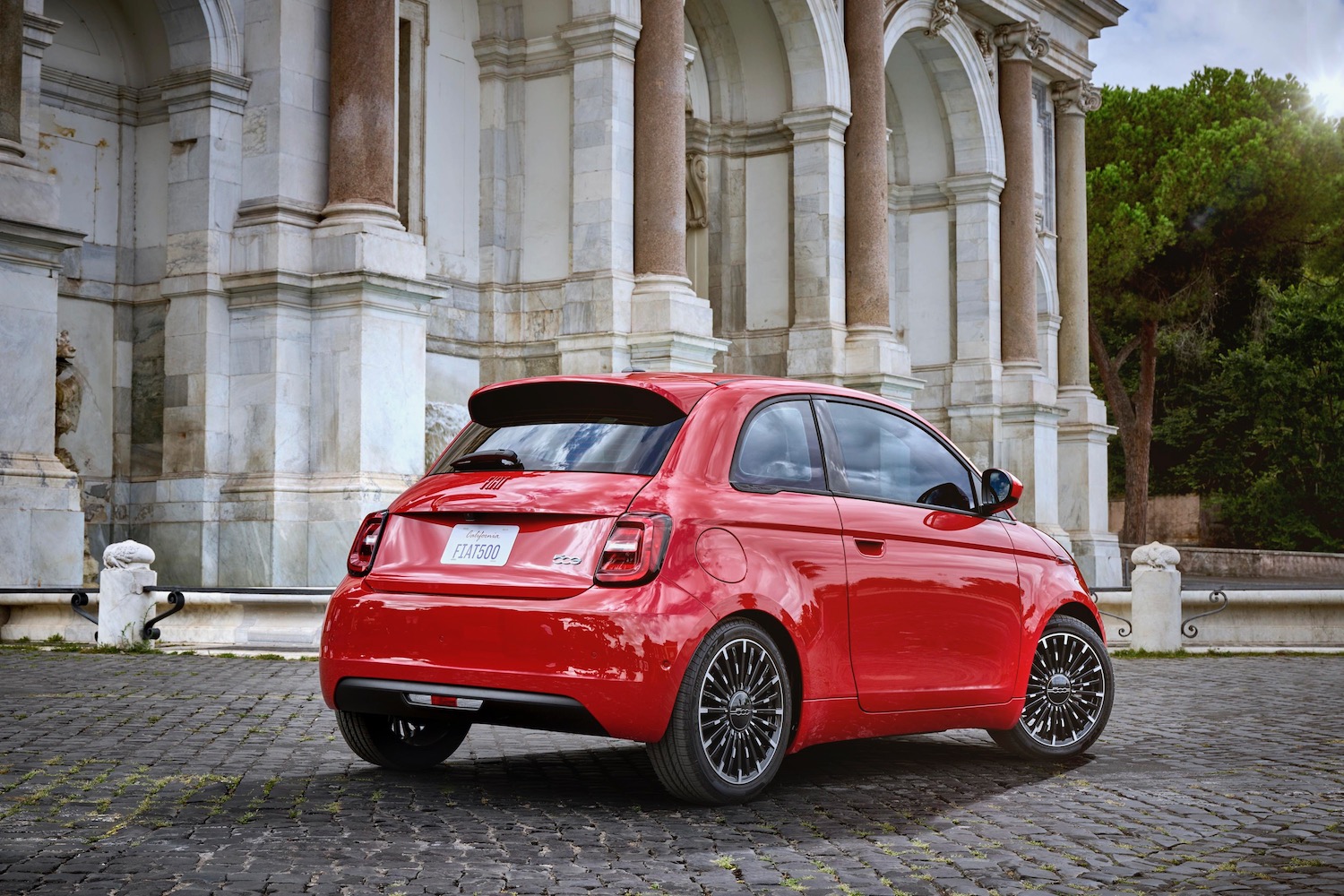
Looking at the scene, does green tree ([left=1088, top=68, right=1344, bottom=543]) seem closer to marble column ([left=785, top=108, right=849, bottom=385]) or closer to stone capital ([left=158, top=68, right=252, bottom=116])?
marble column ([left=785, top=108, right=849, bottom=385])

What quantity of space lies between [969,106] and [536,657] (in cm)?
2691

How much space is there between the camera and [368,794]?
567 centimetres

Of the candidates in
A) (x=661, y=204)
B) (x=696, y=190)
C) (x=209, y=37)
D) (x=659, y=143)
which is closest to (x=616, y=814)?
(x=209, y=37)

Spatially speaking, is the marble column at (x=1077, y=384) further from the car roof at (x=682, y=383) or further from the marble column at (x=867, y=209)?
the car roof at (x=682, y=383)

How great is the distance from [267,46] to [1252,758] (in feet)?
43.3

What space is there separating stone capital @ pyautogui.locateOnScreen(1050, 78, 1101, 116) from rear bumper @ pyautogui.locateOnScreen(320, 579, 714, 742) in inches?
1238

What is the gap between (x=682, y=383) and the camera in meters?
5.94

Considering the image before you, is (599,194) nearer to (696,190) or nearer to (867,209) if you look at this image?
(696,190)

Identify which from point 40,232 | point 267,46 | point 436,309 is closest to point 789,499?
point 40,232

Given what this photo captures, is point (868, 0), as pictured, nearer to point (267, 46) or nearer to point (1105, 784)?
point (267, 46)

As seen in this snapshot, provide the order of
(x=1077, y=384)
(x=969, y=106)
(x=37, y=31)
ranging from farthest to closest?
1. (x=1077, y=384)
2. (x=969, y=106)
3. (x=37, y=31)

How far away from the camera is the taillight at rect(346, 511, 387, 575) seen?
591 cm

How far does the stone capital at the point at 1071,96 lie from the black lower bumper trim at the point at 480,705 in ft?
103

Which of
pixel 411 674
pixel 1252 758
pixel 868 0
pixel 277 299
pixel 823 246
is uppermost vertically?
pixel 868 0
